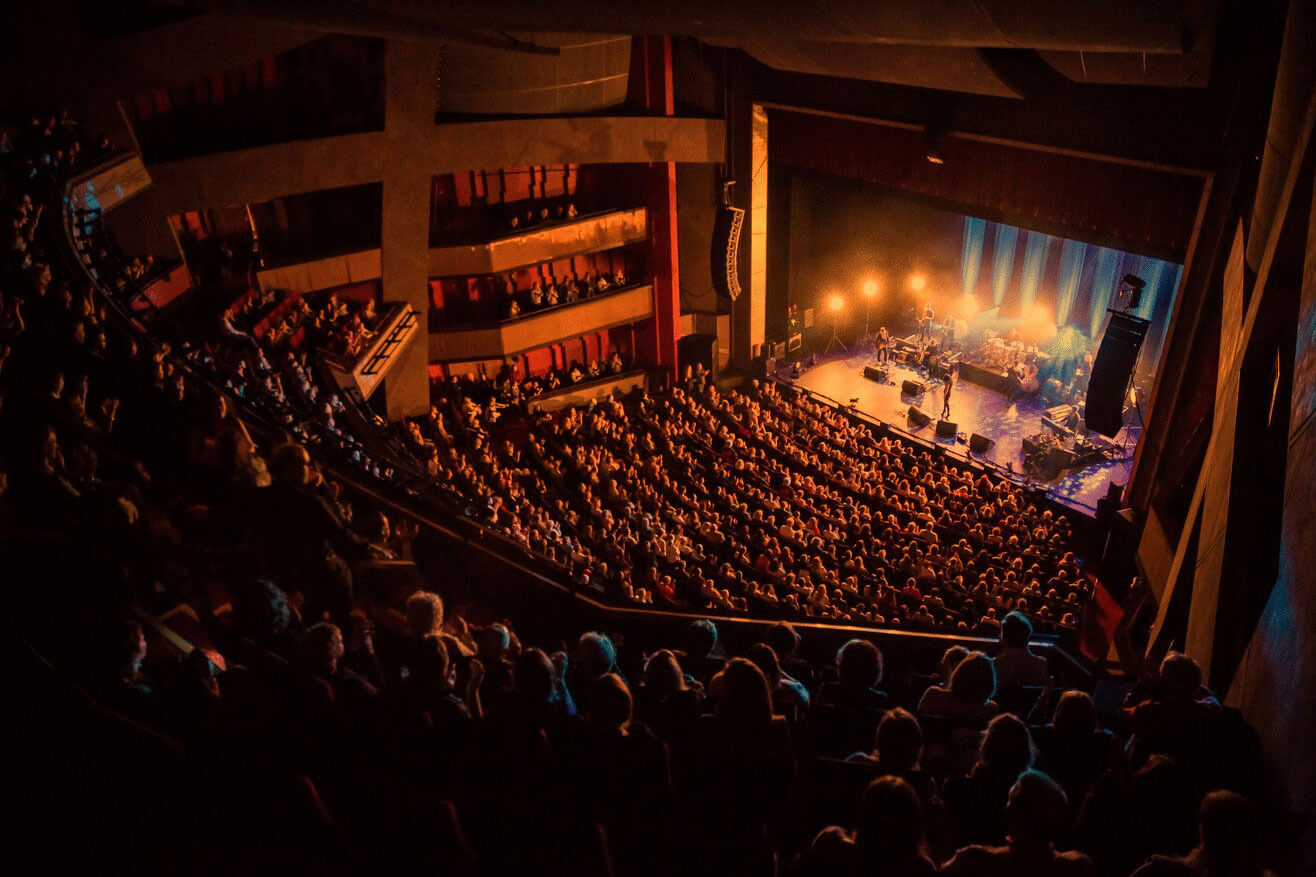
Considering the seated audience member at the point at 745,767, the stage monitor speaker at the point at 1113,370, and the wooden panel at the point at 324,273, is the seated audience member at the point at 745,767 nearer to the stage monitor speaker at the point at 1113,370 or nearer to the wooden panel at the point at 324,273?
the stage monitor speaker at the point at 1113,370

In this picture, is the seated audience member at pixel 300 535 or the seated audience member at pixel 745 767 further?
the seated audience member at pixel 300 535

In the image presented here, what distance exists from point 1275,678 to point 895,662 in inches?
87.7

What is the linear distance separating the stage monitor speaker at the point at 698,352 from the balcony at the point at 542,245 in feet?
7.96

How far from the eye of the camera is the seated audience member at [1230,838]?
85.3 inches

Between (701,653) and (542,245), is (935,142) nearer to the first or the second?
(542,245)

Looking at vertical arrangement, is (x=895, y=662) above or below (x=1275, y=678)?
below

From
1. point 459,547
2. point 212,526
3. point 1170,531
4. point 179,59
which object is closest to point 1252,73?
point 1170,531

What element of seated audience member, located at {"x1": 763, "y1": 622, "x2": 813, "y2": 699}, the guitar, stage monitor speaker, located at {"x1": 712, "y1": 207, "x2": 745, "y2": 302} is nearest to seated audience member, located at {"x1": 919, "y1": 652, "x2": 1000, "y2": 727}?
seated audience member, located at {"x1": 763, "y1": 622, "x2": 813, "y2": 699}

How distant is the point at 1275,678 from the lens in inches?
120

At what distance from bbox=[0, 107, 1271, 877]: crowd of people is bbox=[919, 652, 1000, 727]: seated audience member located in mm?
12

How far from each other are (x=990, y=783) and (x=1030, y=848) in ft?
1.43

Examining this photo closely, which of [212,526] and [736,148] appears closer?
[212,526]

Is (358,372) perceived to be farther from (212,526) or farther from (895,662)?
(895,662)

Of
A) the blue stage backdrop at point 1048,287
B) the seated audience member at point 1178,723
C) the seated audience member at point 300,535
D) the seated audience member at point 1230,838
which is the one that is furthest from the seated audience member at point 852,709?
the blue stage backdrop at point 1048,287
